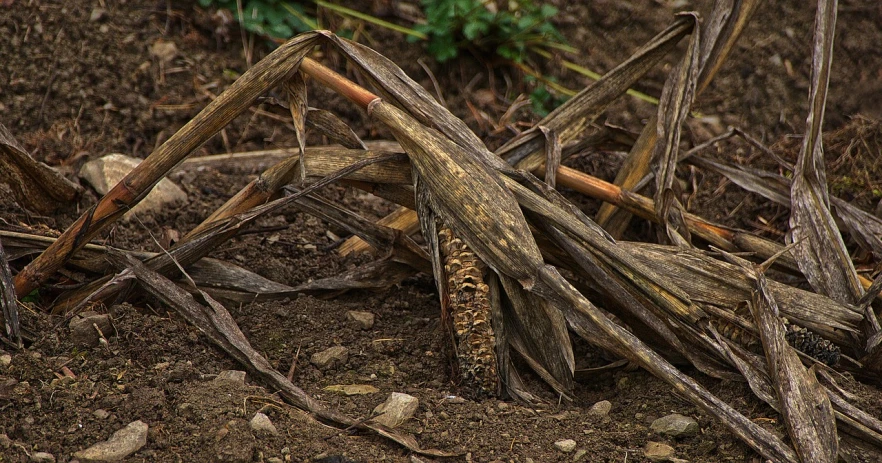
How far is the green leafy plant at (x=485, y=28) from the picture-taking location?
10.7ft

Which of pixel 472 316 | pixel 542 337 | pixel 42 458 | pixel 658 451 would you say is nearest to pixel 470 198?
pixel 472 316

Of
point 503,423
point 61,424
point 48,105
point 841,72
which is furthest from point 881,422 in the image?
point 48,105

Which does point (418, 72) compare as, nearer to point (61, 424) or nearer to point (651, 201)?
point (651, 201)

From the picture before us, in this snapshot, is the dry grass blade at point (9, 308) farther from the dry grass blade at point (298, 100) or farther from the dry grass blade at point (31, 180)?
the dry grass blade at point (298, 100)

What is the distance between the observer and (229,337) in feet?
6.23

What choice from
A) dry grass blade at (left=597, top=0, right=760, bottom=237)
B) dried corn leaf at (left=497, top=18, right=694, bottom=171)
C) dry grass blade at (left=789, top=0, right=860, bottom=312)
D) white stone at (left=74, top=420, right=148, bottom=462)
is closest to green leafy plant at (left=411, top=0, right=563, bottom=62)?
dried corn leaf at (left=497, top=18, right=694, bottom=171)

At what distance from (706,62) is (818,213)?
1.94 feet

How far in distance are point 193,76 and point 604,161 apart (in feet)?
5.55

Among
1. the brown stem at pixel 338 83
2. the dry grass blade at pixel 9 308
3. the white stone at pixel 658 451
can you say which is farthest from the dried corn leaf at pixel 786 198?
the dry grass blade at pixel 9 308

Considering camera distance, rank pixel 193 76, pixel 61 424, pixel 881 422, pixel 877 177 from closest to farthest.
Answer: pixel 61 424 → pixel 881 422 → pixel 877 177 → pixel 193 76

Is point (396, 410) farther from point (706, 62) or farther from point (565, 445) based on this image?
point (706, 62)

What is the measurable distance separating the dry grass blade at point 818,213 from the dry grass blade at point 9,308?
6.79ft

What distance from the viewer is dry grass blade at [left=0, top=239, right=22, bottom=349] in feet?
5.99

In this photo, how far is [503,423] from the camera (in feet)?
5.82
